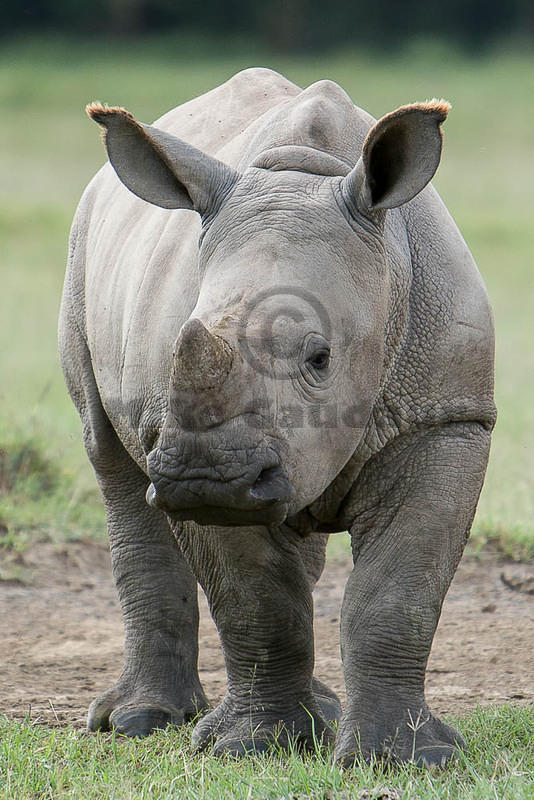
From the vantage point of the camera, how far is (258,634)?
174 inches

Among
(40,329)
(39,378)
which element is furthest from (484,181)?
(39,378)

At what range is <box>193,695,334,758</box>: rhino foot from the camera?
4414 mm

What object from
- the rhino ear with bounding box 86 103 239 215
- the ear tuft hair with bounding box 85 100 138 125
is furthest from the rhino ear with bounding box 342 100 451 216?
the ear tuft hair with bounding box 85 100 138 125

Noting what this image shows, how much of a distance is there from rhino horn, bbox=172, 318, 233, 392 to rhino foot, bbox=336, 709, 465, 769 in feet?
3.99

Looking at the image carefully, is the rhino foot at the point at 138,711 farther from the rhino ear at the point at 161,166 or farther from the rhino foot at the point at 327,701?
the rhino ear at the point at 161,166

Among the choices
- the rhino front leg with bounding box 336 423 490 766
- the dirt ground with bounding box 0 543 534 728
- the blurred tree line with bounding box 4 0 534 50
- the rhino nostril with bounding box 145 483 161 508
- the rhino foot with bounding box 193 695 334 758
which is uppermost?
the blurred tree line with bounding box 4 0 534 50

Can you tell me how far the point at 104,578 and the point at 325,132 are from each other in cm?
342

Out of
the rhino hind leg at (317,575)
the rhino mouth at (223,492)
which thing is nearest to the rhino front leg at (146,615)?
the rhino hind leg at (317,575)

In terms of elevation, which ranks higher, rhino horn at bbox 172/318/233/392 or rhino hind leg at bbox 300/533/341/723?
rhino horn at bbox 172/318/233/392

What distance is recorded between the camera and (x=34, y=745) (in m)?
4.35

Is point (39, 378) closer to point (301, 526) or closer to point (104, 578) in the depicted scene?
point (104, 578)

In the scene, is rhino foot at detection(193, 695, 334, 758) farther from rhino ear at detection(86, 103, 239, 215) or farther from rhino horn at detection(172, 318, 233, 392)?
rhino ear at detection(86, 103, 239, 215)

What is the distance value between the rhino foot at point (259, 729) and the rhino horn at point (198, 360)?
1.33 m

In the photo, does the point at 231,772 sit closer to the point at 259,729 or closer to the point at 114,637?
the point at 259,729
